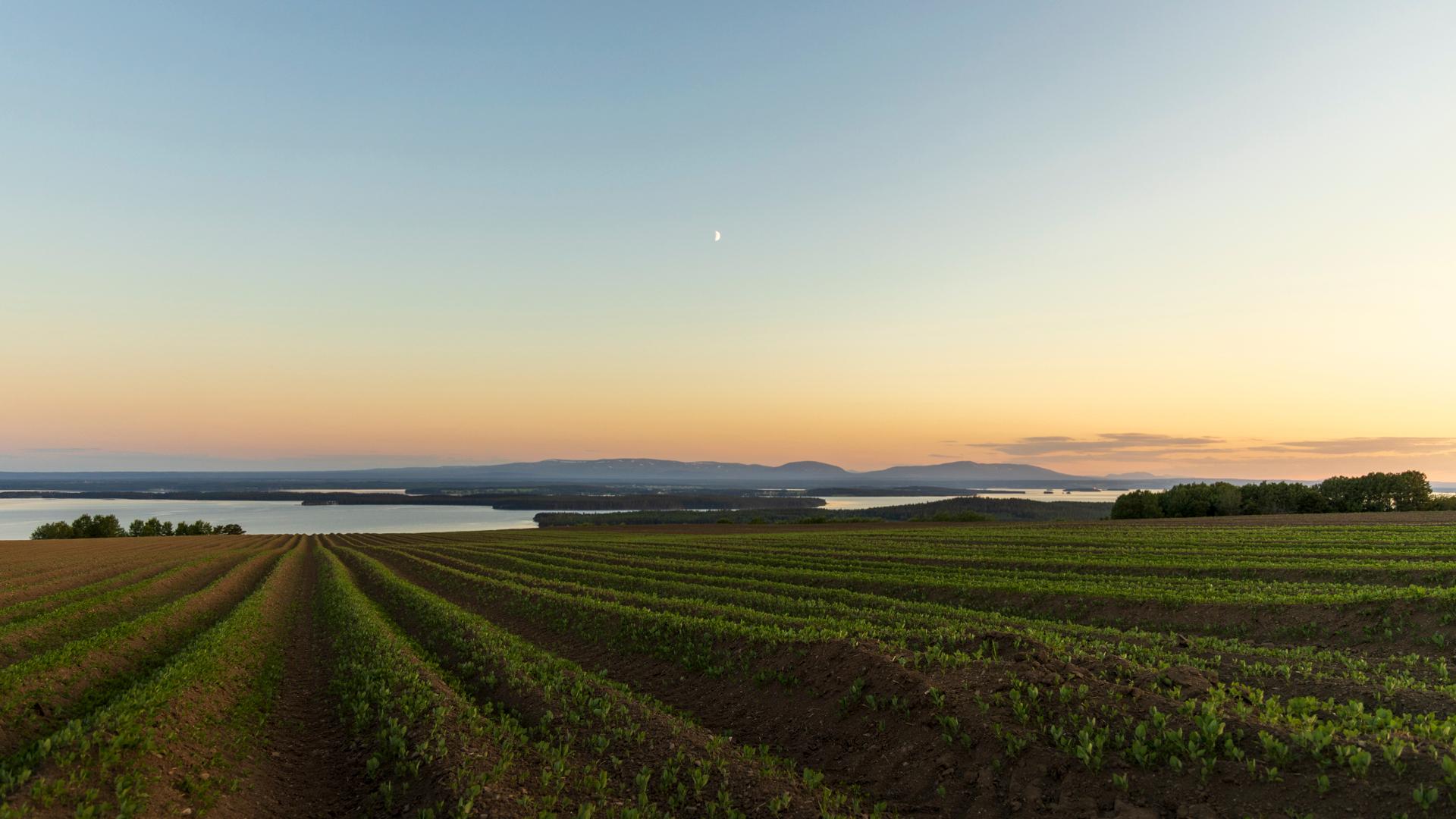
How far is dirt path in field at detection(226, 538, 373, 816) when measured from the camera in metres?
9.49

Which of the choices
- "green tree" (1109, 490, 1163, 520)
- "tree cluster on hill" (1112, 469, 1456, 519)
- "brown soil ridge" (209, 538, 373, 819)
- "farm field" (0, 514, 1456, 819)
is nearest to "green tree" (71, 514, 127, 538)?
"farm field" (0, 514, 1456, 819)

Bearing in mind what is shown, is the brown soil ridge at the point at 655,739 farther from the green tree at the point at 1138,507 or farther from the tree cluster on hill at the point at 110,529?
the tree cluster on hill at the point at 110,529

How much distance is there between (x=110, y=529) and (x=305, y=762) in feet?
515

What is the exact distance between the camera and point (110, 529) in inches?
4852

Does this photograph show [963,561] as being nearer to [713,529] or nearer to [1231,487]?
[713,529]

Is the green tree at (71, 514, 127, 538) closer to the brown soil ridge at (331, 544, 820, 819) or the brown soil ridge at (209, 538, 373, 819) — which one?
the brown soil ridge at (209, 538, 373, 819)

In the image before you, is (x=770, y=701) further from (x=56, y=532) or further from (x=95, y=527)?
(x=95, y=527)

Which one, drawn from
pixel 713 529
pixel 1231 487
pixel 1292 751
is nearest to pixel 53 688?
pixel 1292 751

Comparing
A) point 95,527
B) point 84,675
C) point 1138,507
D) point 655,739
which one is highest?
point 655,739

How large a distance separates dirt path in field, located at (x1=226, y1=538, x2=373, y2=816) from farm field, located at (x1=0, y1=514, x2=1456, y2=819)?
0.07 m

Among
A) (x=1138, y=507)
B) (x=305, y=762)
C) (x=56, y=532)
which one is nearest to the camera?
(x=305, y=762)

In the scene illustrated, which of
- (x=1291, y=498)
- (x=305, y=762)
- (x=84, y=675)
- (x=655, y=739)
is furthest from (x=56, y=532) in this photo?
(x=1291, y=498)

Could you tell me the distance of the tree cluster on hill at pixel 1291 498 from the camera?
3388 inches

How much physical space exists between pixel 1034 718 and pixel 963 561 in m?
29.0
